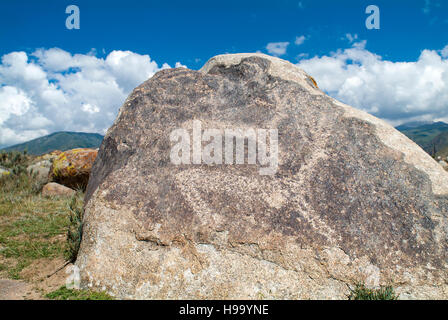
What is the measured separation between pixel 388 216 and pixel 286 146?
5.04ft

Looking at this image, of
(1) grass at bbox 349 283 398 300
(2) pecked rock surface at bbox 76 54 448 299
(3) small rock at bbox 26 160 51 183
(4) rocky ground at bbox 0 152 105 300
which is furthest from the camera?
(3) small rock at bbox 26 160 51 183

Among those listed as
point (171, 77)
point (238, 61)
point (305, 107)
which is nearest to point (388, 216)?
point (305, 107)

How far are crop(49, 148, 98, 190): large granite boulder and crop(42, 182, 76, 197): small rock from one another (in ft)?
0.99

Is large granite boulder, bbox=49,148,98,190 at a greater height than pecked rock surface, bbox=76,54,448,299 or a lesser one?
greater

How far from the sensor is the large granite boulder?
32.2 ft

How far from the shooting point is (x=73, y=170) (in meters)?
9.81

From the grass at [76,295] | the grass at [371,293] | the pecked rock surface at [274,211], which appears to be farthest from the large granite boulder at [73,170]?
the grass at [371,293]

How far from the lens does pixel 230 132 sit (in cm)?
443

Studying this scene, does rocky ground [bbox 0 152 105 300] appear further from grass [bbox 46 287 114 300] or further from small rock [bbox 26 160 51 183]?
small rock [bbox 26 160 51 183]

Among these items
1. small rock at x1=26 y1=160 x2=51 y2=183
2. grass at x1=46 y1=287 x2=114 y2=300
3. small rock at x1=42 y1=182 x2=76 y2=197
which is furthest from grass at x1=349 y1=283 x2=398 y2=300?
small rock at x1=26 y1=160 x2=51 y2=183
